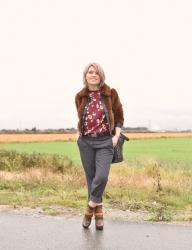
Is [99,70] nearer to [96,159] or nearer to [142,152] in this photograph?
[96,159]

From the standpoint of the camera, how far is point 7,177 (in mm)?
13258

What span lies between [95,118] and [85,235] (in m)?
1.48

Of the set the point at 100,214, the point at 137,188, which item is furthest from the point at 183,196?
the point at 100,214

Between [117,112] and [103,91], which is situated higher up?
[103,91]

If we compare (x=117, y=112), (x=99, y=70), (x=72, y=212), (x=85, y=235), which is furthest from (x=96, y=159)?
(x=72, y=212)

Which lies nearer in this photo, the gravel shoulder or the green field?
the gravel shoulder

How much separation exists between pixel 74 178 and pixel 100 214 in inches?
214

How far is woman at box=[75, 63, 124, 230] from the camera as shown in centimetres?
695

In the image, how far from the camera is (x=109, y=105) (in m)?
6.97

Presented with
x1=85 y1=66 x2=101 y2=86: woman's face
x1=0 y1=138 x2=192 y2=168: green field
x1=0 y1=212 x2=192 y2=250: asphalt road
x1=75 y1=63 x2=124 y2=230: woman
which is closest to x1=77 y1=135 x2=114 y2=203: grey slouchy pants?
x1=75 y1=63 x2=124 y2=230: woman

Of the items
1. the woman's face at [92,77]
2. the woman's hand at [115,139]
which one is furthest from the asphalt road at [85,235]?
the woman's face at [92,77]

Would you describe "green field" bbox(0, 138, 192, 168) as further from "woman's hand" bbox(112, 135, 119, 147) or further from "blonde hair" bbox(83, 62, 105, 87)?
"blonde hair" bbox(83, 62, 105, 87)

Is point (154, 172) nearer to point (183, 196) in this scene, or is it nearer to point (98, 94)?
point (183, 196)

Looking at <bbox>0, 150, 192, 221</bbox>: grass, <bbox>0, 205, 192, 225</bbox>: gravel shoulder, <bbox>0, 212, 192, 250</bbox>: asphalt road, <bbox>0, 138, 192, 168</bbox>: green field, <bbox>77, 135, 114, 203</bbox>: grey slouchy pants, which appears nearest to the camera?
<bbox>0, 212, 192, 250</bbox>: asphalt road
